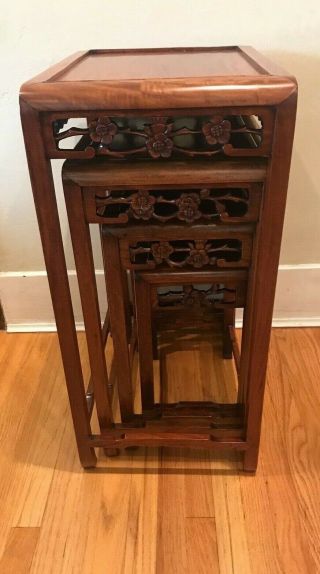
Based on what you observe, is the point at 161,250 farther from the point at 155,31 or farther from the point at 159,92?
the point at 155,31

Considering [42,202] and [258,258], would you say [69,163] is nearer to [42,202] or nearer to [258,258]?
[42,202]

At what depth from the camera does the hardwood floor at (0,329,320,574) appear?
834 mm

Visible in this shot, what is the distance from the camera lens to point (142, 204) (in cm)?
70

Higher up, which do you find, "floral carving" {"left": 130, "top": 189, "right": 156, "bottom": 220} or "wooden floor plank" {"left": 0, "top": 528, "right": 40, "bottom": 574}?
"floral carving" {"left": 130, "top": 189, "right": 156, "bottom": 220}

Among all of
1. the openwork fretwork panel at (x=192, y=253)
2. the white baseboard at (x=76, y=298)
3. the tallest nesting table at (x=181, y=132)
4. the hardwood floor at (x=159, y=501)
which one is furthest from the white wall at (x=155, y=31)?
the hardwood floor at (x=159, y=501)

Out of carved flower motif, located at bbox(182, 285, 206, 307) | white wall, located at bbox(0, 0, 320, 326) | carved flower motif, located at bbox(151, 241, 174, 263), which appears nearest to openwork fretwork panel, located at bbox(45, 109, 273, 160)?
carved flower motif, located at bbox(151, 241, 174, 263)

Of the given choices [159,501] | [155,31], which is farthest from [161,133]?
[159,501]

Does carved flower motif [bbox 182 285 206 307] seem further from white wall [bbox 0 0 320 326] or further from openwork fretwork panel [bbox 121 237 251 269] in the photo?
white wall [bbox 0 0 320 326]

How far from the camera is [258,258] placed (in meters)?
0.72

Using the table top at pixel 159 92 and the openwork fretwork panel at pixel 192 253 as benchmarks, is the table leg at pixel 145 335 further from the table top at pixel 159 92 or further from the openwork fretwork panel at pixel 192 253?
the table top at pixel 159 92

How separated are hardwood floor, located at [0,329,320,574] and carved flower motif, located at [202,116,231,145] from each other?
666 millimetres

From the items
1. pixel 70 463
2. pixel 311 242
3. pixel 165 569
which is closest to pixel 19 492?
pixel 70 463

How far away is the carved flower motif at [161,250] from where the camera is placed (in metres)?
0.75

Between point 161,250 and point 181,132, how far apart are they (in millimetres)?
200
